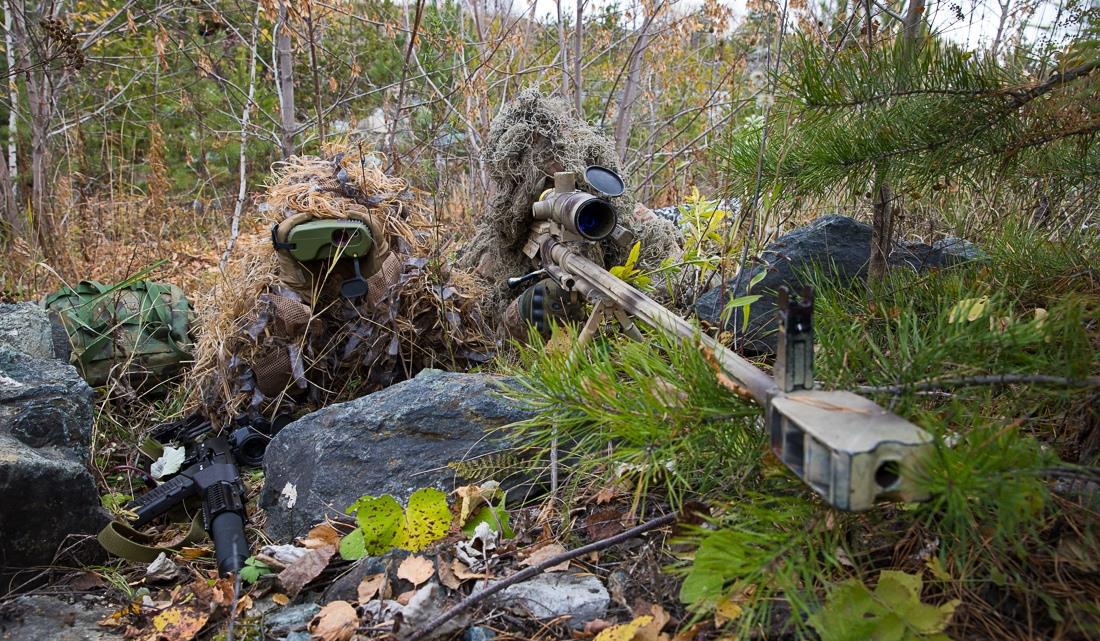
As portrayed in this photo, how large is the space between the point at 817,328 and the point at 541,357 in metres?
0.48

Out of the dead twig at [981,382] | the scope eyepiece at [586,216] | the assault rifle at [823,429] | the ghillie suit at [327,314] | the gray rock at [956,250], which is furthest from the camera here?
the ghillie suit at [327,314]

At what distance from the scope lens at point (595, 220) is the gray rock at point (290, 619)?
1318mm

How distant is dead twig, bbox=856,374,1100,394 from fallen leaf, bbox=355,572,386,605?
114cm

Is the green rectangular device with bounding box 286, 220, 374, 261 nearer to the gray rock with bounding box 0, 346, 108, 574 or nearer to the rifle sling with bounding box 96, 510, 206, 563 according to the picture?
the gray rock with bounding box 0, 346, 108, 574

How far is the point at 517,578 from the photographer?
4.78 ft

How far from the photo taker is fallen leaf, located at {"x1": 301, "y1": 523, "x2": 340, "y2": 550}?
1.99 meters

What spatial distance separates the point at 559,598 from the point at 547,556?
0.12m

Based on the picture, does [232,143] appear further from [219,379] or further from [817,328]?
[817,328]

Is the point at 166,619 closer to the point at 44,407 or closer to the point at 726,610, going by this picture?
the point at 44,407

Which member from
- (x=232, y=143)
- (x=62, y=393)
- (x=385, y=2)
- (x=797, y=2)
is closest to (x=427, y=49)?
(x=385, y=2)

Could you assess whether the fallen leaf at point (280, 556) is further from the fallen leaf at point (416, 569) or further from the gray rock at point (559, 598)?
the gray rock at point (559, 598)

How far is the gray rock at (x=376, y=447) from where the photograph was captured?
2145 mm

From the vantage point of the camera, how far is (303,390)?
3049 mm

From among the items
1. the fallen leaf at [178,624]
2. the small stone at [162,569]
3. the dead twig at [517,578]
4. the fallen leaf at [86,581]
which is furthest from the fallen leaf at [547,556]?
the fallen leaf at [86,581]
